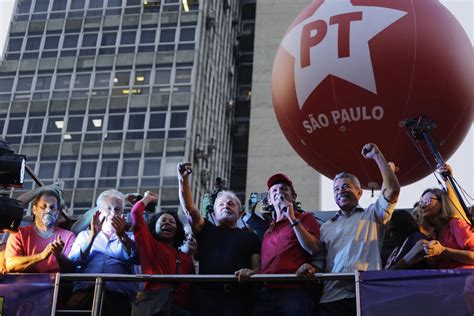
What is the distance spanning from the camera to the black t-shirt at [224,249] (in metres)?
6.80

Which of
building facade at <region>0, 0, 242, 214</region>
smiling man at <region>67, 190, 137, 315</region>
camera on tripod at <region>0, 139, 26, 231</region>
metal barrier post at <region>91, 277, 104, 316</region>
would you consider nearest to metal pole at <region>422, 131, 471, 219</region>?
smiling man at <region>67, 190, 137, 315</region>

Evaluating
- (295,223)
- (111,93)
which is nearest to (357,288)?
(295,223)

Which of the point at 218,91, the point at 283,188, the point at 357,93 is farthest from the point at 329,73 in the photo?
the point at 218,91

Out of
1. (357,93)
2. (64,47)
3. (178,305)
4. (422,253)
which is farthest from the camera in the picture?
(64,47)

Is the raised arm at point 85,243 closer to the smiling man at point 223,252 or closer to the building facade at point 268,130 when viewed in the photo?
the smiling man at point 223,252

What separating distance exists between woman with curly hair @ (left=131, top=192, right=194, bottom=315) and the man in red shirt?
0.72 m

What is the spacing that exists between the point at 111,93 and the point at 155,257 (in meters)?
38.2

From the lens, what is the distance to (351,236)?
657 cm

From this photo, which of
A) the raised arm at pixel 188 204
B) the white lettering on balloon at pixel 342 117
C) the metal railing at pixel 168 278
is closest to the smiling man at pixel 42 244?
the metal railing at pixel 168 278

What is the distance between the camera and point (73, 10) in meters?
47.1

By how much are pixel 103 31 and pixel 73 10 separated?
8.12 ft

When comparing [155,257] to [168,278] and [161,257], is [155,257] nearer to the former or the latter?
[161,257]

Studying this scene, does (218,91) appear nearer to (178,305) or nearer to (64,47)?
(64,47)

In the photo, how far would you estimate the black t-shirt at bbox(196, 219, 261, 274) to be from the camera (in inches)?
268
